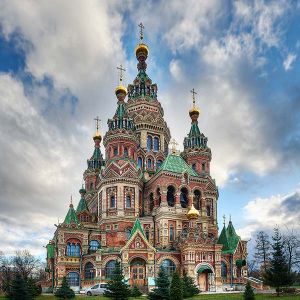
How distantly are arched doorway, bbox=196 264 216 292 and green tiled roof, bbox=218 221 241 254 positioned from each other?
5498 mm

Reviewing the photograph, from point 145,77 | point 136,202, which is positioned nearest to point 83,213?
point 136,202

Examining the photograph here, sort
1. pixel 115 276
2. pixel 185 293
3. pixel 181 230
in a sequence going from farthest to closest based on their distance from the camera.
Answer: pixel 181 230 → pixel 185 293 → pixel 115 276

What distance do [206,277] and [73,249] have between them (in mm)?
15343

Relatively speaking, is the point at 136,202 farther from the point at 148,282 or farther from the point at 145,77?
the point at 145,77

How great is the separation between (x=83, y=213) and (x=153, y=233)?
34.5ft

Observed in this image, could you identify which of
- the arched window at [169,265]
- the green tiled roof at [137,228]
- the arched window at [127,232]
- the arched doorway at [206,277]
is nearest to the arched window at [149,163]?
the arched window at [127,232]

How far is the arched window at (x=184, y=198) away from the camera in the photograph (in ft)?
161

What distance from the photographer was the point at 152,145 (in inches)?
2276

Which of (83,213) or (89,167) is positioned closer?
(83,213)

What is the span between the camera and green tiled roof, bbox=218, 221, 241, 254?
4788 cm

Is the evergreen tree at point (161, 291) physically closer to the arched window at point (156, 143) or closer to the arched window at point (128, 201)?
the arched window at point (128, 201)

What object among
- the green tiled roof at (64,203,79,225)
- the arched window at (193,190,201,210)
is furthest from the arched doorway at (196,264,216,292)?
the green tiled roof at (64,203,79,225)

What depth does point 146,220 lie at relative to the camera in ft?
157

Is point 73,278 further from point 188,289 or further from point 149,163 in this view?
point 149,163
